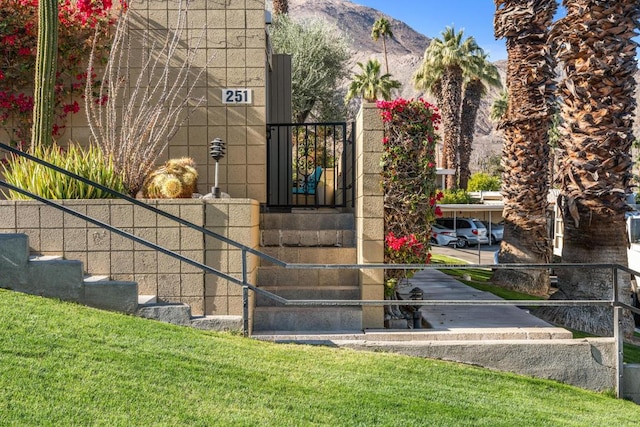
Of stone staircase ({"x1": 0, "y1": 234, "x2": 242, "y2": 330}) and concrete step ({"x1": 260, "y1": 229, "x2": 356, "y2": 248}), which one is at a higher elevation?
concrete step ({"x1": 260, "y1": 229, "x2": 356, "y2": 248})

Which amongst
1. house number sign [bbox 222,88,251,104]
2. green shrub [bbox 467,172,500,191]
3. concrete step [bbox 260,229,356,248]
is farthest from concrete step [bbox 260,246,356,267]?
green shrub [bbox 467,172,500,191]

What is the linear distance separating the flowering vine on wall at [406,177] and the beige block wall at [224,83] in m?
2.43

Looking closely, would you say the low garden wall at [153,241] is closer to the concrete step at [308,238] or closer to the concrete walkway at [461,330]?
the concrete walkway at [461,330]

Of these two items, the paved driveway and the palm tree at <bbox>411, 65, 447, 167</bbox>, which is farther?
the palm tree at <bbox>411, 65, 447, 167</bbox>

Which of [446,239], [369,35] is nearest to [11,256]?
[446,239]

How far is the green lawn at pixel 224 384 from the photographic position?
3.52 metres

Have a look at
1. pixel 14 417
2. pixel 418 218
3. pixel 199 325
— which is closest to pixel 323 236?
pixel 418 218

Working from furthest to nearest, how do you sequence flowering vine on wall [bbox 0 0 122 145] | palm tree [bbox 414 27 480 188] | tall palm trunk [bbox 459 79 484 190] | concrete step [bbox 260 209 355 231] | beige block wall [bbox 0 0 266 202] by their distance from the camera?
tall palm trunk [bbox 459 79 484 190] → palm tree [bbox 414 27 480 188] → beige block wall [bbox 0 0 266 202] → flowering vine on wall [bbox 0 0 122 145] → concrete step [bbox 260 209 355 231]

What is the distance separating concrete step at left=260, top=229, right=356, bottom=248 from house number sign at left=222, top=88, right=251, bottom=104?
1969mm

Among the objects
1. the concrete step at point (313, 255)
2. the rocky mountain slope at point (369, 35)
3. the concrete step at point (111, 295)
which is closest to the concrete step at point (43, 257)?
the concrete step at point (111, 295)

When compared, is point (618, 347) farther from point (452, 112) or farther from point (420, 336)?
point (452, 112)

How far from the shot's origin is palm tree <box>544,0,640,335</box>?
7.62 m

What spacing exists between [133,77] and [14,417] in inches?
221

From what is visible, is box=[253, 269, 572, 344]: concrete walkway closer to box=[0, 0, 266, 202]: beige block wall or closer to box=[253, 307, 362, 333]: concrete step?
box=[253, 307, 362, 333]: concrete step
